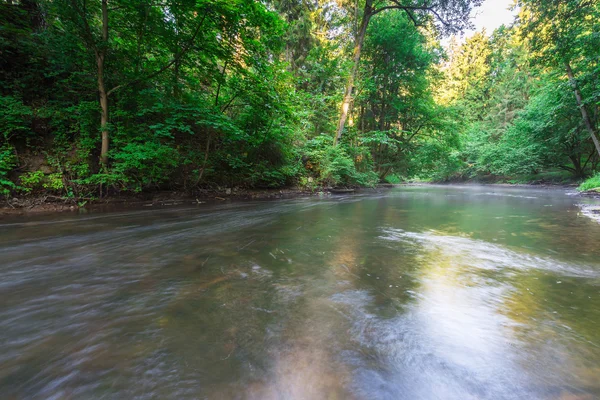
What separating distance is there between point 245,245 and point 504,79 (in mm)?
34712

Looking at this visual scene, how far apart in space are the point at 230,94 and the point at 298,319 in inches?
283

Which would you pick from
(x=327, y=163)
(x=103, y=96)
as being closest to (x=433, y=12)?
(x=327, y=163)

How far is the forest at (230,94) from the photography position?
530 cm

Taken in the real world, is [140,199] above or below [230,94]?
below

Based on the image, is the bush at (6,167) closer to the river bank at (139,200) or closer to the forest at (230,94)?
the forest at (230,94)

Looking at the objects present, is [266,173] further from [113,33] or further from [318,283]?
[318,283]

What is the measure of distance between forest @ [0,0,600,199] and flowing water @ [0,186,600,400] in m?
2.93

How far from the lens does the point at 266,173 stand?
875cm

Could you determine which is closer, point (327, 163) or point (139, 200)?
point (139, 200)

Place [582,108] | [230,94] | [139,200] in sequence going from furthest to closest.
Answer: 1. [582,108]
2. [230,94]
3. [139,200]

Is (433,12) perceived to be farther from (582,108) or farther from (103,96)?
(103,96)

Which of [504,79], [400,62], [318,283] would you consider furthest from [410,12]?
[504,79]

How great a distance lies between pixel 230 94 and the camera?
24.0ft

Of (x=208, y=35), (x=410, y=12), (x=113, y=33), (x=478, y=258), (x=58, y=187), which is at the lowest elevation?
(x=478, y=258)
